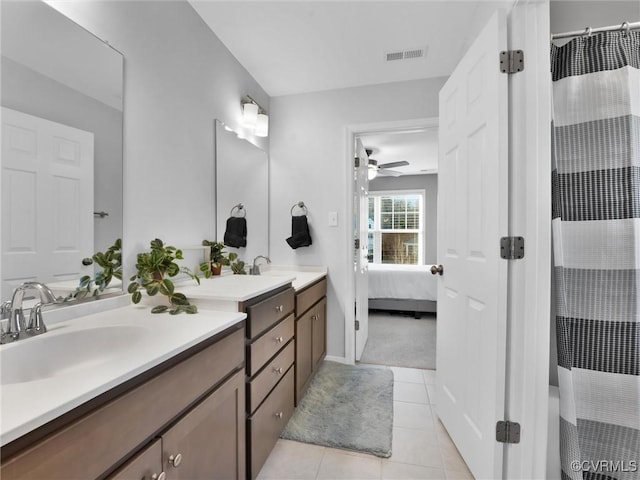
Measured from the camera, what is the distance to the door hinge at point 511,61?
1186 millimetres

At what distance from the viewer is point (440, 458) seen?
1.54m

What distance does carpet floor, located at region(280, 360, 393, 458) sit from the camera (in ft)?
5.42

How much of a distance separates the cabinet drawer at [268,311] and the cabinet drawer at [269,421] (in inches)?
14.5

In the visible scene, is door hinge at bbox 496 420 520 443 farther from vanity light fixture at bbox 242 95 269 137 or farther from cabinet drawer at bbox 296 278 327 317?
vanity light fixture at bbox 242 95 269 137

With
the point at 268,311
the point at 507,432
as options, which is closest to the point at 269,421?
the point at 268,311

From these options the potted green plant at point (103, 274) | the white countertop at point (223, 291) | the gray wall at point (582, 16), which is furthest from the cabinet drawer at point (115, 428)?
the gray wall at point (582, 16)

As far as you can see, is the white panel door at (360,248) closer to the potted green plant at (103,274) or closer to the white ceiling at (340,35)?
the white ceiling at (340,35)

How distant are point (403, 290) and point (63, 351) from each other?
12.4ft

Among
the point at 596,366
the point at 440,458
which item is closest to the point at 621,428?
the point at 596,366

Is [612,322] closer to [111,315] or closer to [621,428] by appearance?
[621,428]

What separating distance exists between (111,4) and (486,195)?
6.02 ft

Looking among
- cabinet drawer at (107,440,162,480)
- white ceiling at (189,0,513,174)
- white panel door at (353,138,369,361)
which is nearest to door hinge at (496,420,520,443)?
cabinet drawer at (107,440,162,480)

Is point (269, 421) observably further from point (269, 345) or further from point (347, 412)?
point (347, 412)

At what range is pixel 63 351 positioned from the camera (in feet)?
3.04
